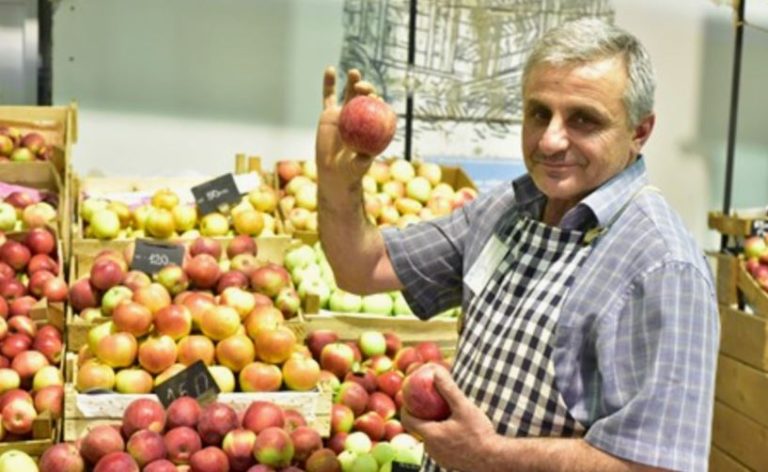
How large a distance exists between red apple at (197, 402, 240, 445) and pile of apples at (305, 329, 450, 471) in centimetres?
30

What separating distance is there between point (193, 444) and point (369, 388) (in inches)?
25.7

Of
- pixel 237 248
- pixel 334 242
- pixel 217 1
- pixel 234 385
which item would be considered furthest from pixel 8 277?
pixel 217 1

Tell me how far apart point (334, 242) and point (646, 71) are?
68 centimetres

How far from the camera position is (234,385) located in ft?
7.73

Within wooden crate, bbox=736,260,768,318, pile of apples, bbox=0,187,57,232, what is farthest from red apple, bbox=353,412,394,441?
wooden crate, bbox=736,260,768,318

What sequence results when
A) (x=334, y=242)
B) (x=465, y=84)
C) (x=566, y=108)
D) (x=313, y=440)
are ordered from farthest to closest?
(x=465, y=84) → (x=313, y=440) → (x=334, y=242) → (x=566, y=108)

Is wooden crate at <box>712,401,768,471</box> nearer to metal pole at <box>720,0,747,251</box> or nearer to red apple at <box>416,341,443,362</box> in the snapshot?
metal pole at <box>720,0,747,251</box>

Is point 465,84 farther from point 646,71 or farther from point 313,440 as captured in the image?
point 646,71

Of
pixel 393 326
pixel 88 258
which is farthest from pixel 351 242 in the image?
pixel 88 258

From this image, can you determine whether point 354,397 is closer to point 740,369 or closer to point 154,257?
point 154,257

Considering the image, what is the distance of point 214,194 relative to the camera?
331 cm

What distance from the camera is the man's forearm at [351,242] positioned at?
1836 millimetres

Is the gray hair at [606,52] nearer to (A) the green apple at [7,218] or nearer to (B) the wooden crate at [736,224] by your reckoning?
(A) the green apple at [7,218]

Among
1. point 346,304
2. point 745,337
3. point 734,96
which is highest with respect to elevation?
point 734,96
